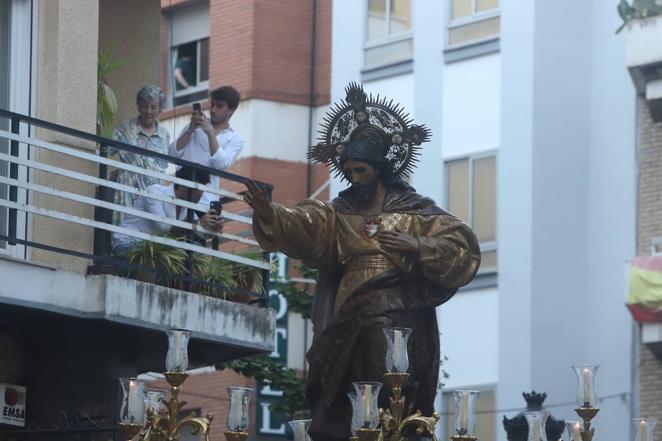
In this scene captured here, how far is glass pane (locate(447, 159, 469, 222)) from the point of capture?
37406mm

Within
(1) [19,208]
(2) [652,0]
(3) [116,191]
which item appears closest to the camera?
(1) [19,208]

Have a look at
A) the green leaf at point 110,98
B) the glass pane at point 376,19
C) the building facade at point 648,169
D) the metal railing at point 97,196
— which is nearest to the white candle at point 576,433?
the metal railing at point 97,196

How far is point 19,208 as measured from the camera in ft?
68.8

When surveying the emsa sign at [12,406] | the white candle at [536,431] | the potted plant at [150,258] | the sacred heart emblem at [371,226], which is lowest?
the white candle at [536,431]

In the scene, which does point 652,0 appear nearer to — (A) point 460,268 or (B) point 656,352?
(B) point 656,352

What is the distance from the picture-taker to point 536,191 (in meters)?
36.8

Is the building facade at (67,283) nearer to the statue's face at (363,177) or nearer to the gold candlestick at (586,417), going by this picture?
the statue's face at (363,177)

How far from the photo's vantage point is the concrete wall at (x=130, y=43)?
25922 mm

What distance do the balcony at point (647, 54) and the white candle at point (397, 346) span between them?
21.0 metres

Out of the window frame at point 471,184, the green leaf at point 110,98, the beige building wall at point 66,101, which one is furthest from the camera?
the window frame at point 471,184

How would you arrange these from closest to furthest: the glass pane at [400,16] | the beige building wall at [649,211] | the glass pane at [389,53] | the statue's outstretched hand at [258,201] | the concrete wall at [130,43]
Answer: the statue's outstretched hand at [258,201] < the concrete wall at [130,43] < the beige building wall at [649,211] < the glass pane at [389,53] < the glass pane at [400,16]

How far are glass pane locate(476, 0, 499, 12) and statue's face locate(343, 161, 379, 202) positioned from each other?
75.9 ft

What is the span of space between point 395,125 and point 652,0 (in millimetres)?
20435

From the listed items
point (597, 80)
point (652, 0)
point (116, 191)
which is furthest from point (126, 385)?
point (597, 80)
